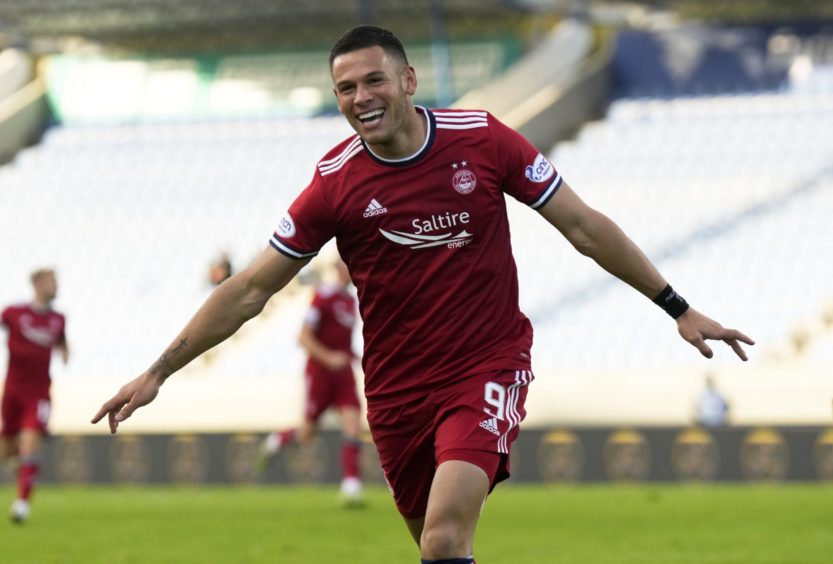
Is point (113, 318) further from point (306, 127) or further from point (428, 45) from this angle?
point (428, 45)

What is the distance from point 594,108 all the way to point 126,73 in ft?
39.4

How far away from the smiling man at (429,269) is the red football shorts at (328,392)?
31.8 ft

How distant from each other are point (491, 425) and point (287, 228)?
109 cm

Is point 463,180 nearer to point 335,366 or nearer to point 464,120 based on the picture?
point 464,120

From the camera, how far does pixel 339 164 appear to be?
20.2ft

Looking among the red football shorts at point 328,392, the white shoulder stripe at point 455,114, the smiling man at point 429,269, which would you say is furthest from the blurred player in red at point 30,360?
the white shoulder stripe at point 455,114

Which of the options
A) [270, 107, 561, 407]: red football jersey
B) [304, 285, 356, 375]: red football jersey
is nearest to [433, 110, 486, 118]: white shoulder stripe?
[270, 107, 561, 407]: red football jersey

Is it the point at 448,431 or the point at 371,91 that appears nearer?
the point at 371,91

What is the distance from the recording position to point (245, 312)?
244 inches

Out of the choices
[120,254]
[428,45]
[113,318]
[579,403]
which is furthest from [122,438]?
Answer: [428,45]

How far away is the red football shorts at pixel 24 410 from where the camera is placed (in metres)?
14.9

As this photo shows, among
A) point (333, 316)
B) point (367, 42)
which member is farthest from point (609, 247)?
point (333, 316)

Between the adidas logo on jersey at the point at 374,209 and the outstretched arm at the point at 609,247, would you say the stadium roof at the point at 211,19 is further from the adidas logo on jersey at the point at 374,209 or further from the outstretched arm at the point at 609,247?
the adidas logo on jersey at the point at 374,209

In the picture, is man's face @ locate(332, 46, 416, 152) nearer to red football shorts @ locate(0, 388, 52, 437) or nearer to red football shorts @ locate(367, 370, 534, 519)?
red football shorts @ locate(367, 370, 534, 519)
